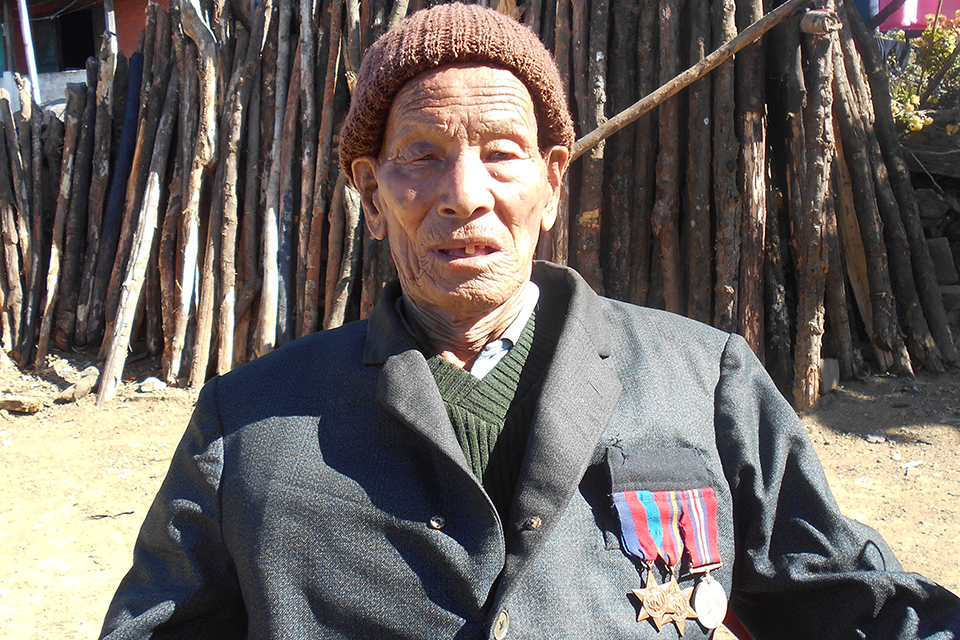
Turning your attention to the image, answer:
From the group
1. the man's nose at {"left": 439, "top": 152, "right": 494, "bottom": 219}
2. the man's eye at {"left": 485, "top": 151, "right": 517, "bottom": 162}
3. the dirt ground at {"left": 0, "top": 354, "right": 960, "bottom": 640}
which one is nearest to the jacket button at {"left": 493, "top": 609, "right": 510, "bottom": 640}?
the man's nose at {"left": 439, "top": 152, "right": 494, "bottom": 219}

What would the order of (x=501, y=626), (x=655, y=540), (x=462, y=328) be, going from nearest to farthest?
(x=501, y=626), (x=655, y=540), (x=462, y=328)

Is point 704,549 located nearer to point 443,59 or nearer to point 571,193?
point 443,59

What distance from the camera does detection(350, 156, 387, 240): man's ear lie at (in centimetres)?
158

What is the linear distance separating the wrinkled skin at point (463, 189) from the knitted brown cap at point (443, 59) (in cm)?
2

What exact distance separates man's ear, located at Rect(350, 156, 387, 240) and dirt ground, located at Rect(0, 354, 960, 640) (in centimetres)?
233

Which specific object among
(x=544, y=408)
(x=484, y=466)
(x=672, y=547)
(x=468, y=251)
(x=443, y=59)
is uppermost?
(x=443, y=59)

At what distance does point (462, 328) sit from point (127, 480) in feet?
10.9

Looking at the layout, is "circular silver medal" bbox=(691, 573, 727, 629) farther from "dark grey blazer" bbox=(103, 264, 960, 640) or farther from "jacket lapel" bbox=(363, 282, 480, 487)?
"jacket lapel" bbox=(363, 282, 480, 487)

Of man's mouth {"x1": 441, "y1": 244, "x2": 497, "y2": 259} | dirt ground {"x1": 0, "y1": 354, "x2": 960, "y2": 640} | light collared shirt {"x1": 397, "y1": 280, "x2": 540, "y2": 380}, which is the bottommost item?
dirt ground {"x1": 0, "y1": 354, "x2": 960, "y2": 640}

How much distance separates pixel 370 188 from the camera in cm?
161

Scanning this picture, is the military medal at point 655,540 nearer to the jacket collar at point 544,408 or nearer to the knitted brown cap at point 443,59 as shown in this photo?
the jacket collar at point 544,408

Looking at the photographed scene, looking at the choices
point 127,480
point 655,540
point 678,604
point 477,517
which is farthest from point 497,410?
point 127,480

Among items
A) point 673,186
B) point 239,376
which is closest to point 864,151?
point 673,186

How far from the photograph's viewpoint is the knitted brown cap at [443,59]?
4.53 ft
